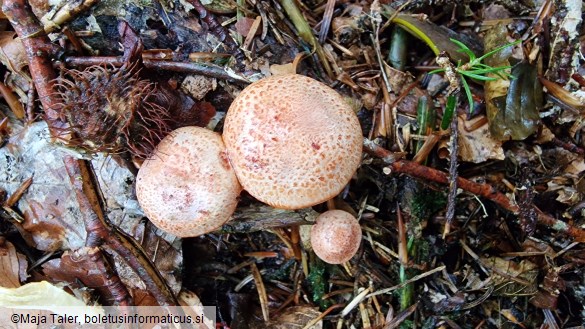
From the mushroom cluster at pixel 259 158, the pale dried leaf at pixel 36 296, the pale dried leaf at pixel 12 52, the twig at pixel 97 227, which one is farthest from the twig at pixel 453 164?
the pale dried leaf at pixel 12 52

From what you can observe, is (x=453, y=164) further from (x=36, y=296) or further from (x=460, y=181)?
(x=36, y=296)

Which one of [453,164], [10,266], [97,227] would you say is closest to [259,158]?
[97,227]

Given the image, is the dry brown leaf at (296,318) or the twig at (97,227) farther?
the dry brown leaf at (296,318)

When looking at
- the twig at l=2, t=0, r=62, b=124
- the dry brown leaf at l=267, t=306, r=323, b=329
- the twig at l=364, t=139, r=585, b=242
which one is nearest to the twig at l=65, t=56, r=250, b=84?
the twig at l=2, t=0, r=62, b=124

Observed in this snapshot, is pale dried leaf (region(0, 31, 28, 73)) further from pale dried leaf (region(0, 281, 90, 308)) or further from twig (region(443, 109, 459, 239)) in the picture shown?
twig (region(443, 109, 459, 239))

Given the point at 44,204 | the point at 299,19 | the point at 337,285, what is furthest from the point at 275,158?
the point at 44,204

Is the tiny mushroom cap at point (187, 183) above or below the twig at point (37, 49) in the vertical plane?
below

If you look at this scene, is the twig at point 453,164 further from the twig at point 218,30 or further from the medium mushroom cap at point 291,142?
the twig at point 218,30
